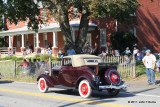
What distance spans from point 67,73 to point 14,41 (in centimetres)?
3513

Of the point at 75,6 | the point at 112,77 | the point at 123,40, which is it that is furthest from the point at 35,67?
the point at 123,40

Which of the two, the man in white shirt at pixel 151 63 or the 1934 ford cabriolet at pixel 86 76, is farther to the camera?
the man in white shirt at pixel 151 63

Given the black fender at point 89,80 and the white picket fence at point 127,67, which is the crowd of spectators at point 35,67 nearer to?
the white picket fence at point 127,67

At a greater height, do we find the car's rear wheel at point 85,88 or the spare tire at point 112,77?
the spare tire at point 112,77

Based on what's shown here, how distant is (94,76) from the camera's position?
10.0 m

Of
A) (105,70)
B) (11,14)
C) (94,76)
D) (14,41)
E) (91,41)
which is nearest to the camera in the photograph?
(94,76)

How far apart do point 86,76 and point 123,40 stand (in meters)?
18.6

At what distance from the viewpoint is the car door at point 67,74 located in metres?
10.9

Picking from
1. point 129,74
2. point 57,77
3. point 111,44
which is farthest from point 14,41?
point 57,77

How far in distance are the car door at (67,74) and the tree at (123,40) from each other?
1721 cm

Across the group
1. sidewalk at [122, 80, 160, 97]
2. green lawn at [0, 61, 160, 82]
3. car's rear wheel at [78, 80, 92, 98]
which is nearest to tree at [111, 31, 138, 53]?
green lawn at [0, 61, 160, 82]

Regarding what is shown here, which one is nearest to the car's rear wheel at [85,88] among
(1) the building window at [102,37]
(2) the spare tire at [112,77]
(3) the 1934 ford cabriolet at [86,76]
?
(3) the 1934 ford cabriolet at [86,76]

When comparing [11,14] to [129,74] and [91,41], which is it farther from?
[91,41]

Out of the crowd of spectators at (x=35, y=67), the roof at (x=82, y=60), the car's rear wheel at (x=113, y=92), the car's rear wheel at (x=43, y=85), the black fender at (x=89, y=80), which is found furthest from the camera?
the crowd of spectators at (x=35, y=67)
